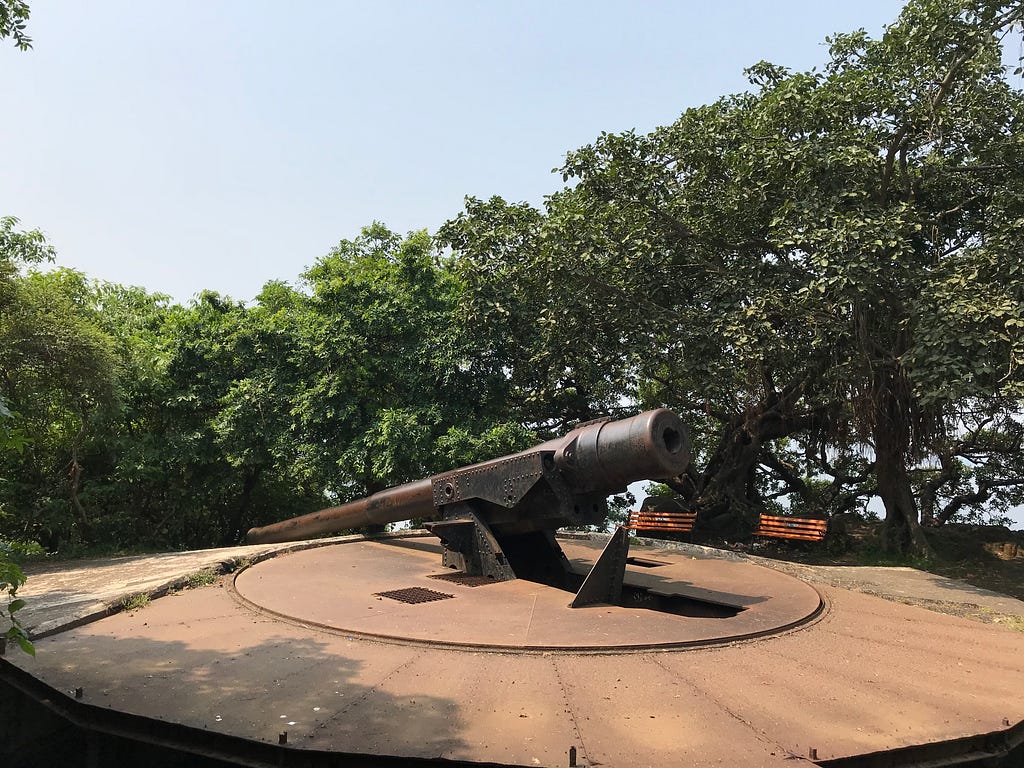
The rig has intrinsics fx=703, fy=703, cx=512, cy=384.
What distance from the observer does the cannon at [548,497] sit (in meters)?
6.11

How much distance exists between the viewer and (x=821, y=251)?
9.69 meters

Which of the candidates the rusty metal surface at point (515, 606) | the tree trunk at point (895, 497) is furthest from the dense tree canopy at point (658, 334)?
the rusty metal surface at point (515, 606)

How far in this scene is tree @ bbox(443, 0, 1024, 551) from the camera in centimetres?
931

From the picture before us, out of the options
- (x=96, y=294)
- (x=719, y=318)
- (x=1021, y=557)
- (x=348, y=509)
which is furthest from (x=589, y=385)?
(x=96, y=294)

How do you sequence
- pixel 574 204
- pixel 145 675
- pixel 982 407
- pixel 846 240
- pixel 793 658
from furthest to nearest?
pixel 574 204 < pixel 982 407 < pixel 846 240 < pixel 793 658 < pixel 145 675

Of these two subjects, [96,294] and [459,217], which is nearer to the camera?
[459,217]

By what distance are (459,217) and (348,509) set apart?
6892mm

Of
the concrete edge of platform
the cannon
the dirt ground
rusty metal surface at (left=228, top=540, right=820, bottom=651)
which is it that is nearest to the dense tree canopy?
the dirt ground

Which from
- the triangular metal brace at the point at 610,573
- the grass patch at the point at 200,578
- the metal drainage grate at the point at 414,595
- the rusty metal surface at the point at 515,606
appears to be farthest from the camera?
the grass patch at the point at 200,578

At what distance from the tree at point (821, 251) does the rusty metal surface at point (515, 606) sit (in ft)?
12.6

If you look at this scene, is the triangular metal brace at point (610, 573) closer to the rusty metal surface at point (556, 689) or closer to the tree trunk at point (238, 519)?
the rusty metal surface at point (556, 689)

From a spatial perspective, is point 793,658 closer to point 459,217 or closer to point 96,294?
point 459,217

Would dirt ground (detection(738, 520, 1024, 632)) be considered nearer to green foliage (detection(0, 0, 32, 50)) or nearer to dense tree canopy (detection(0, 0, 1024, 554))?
dense tree canopy (detection(0, 0, 1024, 554))

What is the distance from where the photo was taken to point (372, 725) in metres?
3.76
